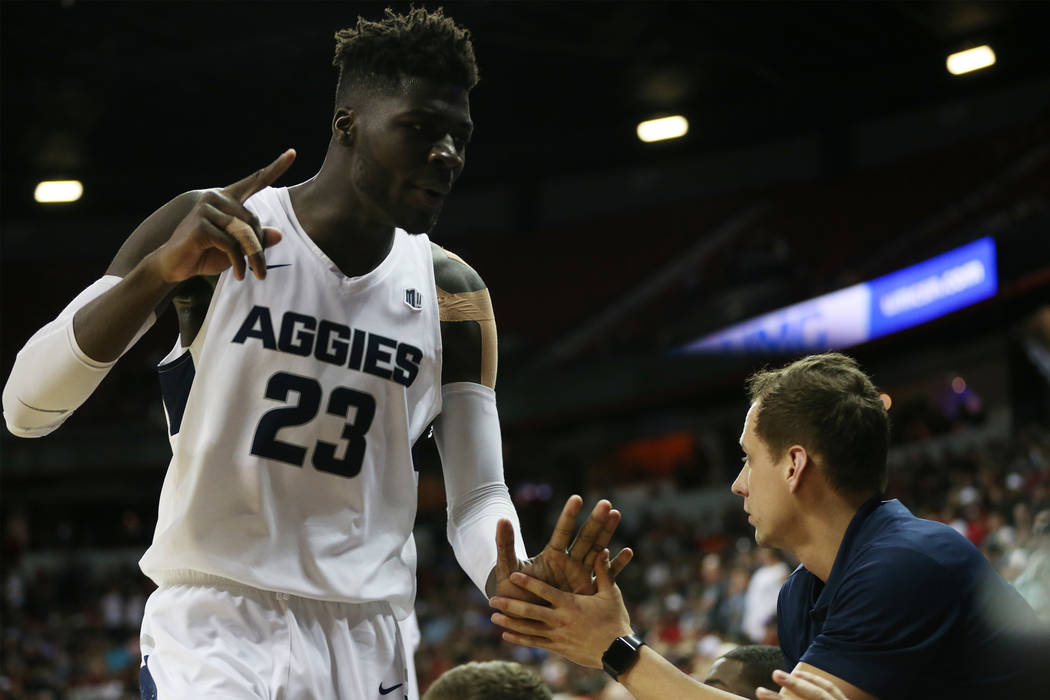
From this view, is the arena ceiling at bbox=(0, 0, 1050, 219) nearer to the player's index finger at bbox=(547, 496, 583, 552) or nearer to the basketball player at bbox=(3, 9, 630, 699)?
the basketball player at bbox=(3, 9, 630, 699)

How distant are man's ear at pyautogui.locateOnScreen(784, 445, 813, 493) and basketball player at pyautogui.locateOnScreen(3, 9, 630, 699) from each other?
1.74 ft

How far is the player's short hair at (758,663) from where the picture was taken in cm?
302

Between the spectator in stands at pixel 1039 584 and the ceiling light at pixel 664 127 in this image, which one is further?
the ceiling light at pixel 664 127

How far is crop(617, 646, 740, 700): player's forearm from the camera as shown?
2485 millimetres

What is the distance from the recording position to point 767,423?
2.72 m

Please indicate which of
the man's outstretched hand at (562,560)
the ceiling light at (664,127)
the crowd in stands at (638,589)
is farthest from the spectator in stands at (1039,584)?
the ceiling light at (664,127)

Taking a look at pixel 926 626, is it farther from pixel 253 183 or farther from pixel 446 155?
pixel 253 183

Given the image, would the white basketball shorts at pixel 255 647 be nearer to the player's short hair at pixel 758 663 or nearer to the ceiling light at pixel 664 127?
the player's short hair at pixel 758 663

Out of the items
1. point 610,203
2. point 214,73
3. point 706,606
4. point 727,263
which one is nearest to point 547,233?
point 610,203

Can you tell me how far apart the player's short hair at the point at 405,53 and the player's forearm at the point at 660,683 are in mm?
1360

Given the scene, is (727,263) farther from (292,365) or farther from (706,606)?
(292,365)

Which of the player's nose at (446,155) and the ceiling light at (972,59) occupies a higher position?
the ceiling light at (972,59)

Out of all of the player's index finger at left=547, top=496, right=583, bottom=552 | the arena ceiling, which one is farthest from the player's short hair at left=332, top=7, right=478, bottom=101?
the arena ceiling

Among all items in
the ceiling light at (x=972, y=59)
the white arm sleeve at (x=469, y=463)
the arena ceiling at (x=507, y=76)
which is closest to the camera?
the white arm sleeve at (x=469, y=463)
